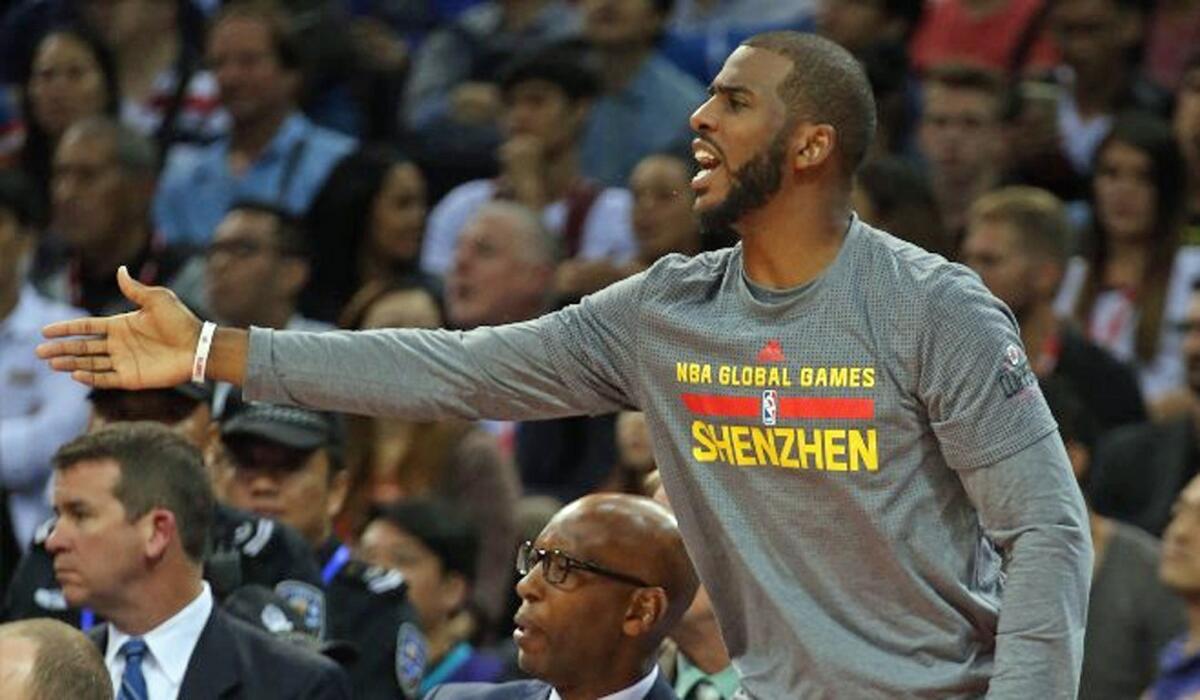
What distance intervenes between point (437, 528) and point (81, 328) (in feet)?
10.3

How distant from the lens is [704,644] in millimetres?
5160

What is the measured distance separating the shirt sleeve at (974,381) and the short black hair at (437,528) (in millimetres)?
3355

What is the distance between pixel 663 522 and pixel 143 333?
1260mm

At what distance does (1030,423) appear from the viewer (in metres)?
3.40

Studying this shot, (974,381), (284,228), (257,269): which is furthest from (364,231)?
(974,381)

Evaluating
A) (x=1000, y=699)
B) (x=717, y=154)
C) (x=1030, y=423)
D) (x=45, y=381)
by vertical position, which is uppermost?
(x=717, y=154)

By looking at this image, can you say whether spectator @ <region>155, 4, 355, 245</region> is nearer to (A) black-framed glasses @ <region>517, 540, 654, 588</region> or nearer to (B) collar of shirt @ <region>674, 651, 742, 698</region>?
(B) collar of shirt @ <region>674, 651, 742, 698</region>

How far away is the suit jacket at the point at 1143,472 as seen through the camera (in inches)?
263

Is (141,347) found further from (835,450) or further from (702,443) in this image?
(835,450)

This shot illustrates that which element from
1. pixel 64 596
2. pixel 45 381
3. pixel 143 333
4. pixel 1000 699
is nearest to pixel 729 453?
pixel 1000 699

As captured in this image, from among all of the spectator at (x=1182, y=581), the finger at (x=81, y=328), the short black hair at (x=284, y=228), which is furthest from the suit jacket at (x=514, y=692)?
the short black hair at (x=284, y=228)

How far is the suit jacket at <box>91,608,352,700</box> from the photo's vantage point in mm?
4934

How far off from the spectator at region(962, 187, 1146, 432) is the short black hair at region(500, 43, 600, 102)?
2116 millimetres

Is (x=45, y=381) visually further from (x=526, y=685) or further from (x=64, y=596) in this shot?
(x=526, y=685)
